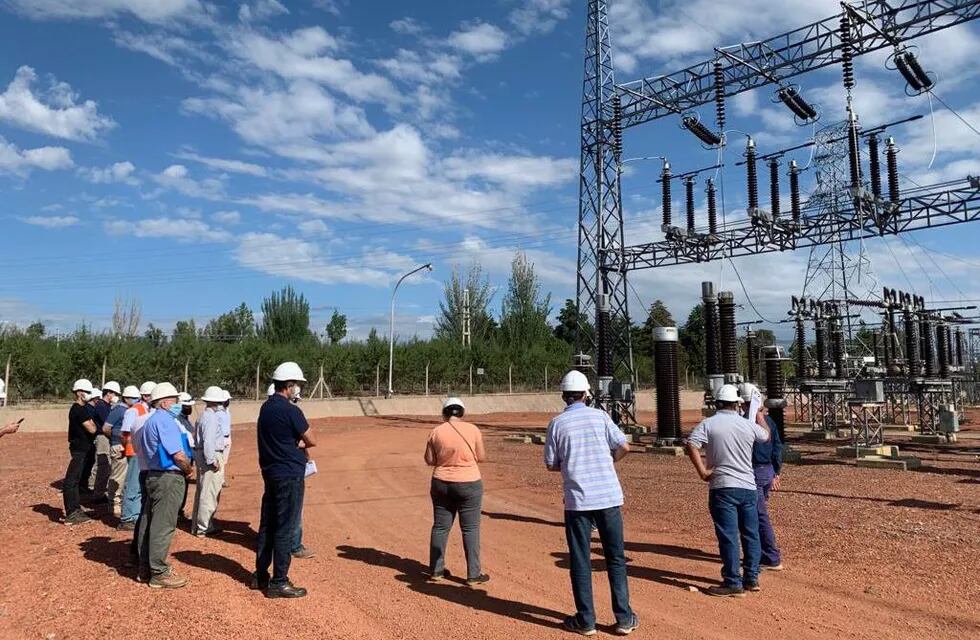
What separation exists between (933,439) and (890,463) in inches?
248

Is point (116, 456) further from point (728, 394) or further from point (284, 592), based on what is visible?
point (728, 394)

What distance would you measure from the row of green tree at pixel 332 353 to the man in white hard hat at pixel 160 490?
56.1ft

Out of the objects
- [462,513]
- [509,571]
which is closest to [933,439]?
[509,571]

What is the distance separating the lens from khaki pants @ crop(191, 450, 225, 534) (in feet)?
27.3

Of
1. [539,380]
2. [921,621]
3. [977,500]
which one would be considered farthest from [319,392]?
[921,621]

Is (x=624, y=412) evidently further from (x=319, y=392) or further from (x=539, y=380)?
(x=539, y=380)

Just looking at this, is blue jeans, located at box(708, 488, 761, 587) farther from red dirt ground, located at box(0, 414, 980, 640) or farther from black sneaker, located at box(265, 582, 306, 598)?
black sneaker, located at box(265, 582, 306, 598)

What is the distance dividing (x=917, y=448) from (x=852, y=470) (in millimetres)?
5768

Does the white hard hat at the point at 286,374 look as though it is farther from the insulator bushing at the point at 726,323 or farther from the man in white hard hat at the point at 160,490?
the insulator bushing at the point at 726,323

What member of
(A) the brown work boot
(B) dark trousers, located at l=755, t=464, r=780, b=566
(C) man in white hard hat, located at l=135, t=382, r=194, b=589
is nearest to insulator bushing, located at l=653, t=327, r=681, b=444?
(B) dark trousers, located at l=755, t=464, r=780, b=566

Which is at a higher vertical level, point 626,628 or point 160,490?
point 160,490

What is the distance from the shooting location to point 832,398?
2264 cm

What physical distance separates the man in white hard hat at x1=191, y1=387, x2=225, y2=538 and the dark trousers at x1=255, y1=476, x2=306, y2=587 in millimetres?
2691

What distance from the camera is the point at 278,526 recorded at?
5875 millimetres
